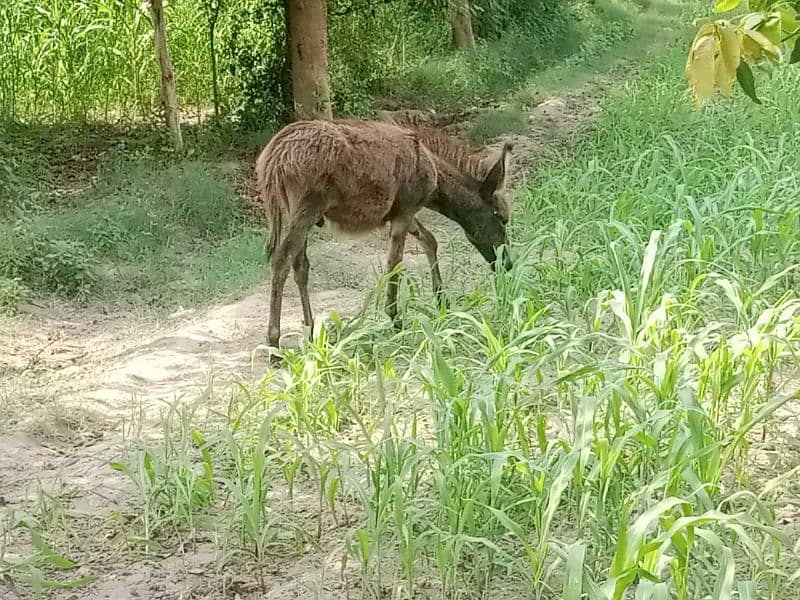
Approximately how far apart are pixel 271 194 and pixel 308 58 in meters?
4.38

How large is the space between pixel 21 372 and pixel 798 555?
14.4 ft

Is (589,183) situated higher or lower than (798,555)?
higher

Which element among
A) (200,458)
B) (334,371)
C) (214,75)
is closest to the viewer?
(200,458)

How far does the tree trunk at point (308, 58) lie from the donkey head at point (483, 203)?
3627mm

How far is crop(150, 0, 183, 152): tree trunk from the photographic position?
8.98 m

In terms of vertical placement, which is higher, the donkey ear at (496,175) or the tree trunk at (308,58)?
the tree trunk at (308,58)

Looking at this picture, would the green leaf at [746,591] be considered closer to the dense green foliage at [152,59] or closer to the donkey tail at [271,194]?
the donkey tail at [271,194]

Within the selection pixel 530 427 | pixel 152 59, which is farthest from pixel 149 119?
pixel 530 427

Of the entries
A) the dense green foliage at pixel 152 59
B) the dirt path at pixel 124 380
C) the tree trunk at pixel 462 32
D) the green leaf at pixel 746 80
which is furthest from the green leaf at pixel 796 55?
the tree trunk at pixel 462 32

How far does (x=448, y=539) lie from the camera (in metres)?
3.00

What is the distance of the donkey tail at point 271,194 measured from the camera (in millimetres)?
5531

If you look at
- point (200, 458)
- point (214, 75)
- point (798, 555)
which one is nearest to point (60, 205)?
point (214, 75)

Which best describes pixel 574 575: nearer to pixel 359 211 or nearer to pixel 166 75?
pixel 359 211

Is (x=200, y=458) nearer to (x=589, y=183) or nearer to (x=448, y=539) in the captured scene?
(x=448, y=539)
